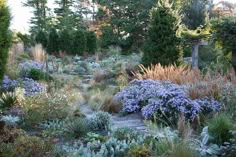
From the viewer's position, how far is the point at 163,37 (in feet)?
34.1

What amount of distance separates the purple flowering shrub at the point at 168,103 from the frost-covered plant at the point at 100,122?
2.32 feet

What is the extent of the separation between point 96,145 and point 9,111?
2412mm

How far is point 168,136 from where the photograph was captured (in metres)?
4.13

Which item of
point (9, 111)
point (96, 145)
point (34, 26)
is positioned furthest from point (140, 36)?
point (96, 145)

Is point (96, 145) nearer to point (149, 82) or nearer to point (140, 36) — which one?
point (149, 82)

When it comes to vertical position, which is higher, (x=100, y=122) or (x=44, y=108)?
(x=44, y=108)

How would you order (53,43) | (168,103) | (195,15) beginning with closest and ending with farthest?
1. (168,103)
2. (195,15)
3. (53,43)

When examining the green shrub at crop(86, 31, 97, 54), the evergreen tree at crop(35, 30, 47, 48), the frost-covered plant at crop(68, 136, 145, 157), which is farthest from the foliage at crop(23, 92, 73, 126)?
the green shrub at crop(86, 31, 97, 54)

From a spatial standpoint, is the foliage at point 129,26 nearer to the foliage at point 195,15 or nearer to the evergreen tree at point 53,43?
the evergreen tree at point 53,43

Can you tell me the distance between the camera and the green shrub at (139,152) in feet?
12.8

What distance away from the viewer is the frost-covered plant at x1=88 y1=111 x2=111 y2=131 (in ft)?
17.9

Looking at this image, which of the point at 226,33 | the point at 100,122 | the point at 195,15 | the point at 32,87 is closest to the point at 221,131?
the point at 100,122

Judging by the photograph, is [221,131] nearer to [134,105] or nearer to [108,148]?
[108,148]

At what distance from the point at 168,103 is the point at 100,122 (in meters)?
1.21
